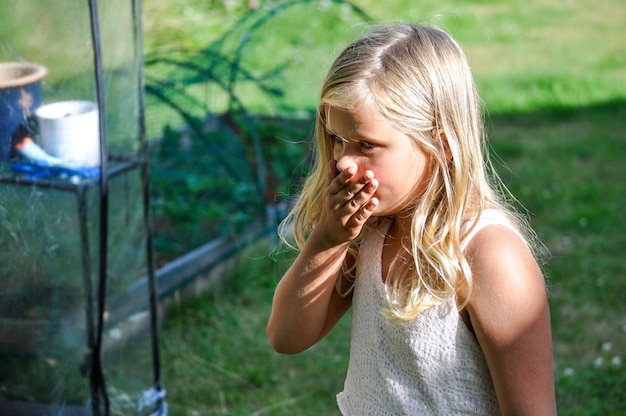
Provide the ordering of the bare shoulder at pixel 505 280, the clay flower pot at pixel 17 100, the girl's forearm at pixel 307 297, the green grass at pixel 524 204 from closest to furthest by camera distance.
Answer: the bare shoulder at pixel 505 280, the girl's forearm at pixel 307 297, the clay flower pot at pixel 17 100, the green grass at pixel 524 204

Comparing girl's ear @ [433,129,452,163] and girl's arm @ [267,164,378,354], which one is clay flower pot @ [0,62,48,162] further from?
girl's ear @ [433,129,452,163]

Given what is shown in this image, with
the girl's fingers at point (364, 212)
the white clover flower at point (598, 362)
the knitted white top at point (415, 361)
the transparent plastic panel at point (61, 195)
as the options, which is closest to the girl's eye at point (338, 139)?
the girl's fingers at point (364, 212)

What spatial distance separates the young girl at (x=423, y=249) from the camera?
147 cm

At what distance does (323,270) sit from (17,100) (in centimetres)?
99

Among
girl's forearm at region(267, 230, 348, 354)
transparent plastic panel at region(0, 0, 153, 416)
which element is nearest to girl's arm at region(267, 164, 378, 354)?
girl's forearm at region(267, 230, 348, 354)

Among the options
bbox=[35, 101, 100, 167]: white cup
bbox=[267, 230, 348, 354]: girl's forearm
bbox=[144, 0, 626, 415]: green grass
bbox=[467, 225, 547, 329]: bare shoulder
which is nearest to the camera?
bbox=[467, 225, 547, 329]: bare shoulder

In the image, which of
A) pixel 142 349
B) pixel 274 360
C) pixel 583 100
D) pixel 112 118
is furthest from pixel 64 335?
pixel 583 100

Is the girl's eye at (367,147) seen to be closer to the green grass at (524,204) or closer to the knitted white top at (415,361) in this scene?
the knitted white top at (415,361)

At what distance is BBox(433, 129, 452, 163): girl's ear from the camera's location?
5.04ft

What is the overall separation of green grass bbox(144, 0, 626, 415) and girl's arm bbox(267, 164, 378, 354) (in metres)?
0.60

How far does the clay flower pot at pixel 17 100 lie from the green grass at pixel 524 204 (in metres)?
0.79

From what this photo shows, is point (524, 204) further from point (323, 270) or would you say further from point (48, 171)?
point (323, 270)

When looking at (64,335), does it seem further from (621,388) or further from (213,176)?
(213,176)

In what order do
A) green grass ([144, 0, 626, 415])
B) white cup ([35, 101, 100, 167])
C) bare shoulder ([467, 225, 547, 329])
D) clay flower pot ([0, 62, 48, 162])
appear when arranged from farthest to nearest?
green grass ([144, 0, 626, 415]), white cup ([35, 101, 100, 167]), clay flower pot ([0, 62, 48, 162]), bare shoulder ([467, 225, 547, 329])
